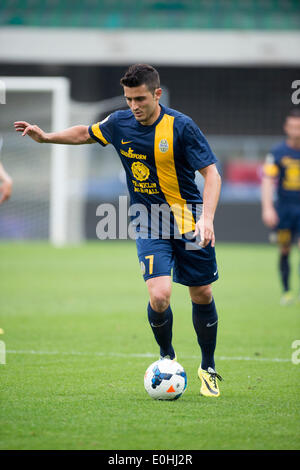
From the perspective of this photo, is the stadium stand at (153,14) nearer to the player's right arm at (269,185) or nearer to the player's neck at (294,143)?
the player's neck at (294,143)

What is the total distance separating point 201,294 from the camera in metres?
4.89

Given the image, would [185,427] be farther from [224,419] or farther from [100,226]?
[100,226]

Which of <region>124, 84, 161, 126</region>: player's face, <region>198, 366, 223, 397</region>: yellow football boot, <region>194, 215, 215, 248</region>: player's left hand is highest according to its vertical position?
<region>124, 84, 161, 126</region>: player's face

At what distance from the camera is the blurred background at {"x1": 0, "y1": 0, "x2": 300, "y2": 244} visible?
2105 centimetres

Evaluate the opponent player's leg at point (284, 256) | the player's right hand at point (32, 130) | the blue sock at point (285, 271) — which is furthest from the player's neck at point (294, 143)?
the player's right hand at point (32, 130)

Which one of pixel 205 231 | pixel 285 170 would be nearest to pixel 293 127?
pixel 285 170

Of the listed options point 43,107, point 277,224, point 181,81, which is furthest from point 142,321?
point 181,81

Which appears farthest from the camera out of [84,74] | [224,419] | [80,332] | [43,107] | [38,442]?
[84,74]

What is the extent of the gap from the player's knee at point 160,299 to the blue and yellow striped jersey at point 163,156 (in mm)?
450

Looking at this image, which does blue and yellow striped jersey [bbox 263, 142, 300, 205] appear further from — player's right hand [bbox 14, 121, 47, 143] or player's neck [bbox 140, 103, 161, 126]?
player's right hand [bbox 14, 121, 47, 143]

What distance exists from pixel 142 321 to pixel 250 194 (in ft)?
47.9

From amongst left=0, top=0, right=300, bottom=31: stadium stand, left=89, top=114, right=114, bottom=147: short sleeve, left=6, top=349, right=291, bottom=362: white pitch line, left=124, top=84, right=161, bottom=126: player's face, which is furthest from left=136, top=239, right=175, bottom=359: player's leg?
left=0, top=0, right=300, bottom=31: stadium stand

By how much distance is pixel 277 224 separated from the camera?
33.7ft

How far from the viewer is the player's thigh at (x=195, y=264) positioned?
4781mm
